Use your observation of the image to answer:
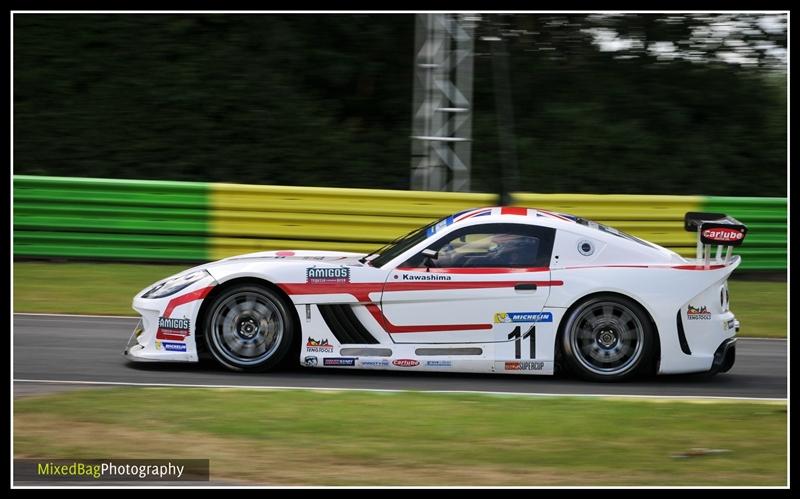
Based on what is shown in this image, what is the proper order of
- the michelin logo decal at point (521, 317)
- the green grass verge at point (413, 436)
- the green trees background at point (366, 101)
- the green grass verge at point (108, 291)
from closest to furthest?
the green grass verge at point (413, 436), the michelin logo decal at point (521, 317), the green grass verge at point (108, 291), the green trees background at point (366, 101)

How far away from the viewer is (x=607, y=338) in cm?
800

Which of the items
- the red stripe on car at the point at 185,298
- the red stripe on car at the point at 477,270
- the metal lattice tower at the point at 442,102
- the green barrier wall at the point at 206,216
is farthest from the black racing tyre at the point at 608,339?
the metal lattice tower at the point at 442,102

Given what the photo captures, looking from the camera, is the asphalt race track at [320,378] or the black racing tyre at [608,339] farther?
the black racing tyre at [608,339]

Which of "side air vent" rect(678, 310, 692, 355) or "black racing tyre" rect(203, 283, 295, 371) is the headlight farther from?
"side air vent" rect(678, 310, 692, 355)

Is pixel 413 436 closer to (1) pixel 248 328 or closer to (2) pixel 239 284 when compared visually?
(1) pixel 248 328

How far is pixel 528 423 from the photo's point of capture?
6559 mm

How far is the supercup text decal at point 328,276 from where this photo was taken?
26.0 ft

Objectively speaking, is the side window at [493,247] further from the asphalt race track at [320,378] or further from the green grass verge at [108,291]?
the green grass verge at [108,291]

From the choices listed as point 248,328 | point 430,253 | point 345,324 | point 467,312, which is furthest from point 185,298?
point 467,312

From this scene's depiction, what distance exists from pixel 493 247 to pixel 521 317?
Result: 1.96ft

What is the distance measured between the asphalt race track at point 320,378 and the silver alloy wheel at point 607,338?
168 millimetres

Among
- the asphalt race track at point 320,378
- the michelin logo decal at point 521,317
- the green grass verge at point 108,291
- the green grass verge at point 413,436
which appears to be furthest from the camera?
the green grass verge at point 108,291

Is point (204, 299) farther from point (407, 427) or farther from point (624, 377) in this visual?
point (624, 377)

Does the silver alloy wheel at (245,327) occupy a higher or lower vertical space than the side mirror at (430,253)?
lower
